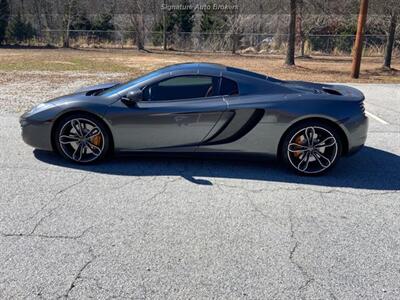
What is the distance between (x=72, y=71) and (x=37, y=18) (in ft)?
87.7

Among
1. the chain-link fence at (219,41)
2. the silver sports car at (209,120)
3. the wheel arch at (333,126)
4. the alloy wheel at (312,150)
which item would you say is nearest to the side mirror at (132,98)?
the silver sports car at (209,120)

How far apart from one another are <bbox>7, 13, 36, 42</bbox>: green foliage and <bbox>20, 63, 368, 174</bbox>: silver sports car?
32982mm

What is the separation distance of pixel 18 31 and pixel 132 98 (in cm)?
3385

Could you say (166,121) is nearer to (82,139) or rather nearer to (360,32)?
(82,139)

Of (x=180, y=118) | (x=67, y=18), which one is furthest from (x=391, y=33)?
(x=67, y=18)

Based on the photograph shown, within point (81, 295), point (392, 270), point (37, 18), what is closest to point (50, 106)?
point (81, 295)

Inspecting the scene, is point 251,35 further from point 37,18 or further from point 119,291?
point 119,291

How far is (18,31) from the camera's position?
3219cm

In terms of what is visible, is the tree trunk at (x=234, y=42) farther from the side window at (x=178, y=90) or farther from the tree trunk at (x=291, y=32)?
the side window at (x=178, y=90)

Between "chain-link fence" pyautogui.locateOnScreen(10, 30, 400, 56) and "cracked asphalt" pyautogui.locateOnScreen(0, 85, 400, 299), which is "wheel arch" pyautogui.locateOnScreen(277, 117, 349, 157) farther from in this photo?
"chain-link fence" pyautogui.locateOnScreen(10, 30, 400, 56)

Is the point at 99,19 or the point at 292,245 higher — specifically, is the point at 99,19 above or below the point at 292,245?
above

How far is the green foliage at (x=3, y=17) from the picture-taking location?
103ft

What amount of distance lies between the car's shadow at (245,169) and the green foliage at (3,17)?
3244cm

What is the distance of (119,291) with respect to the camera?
7.64 ft
